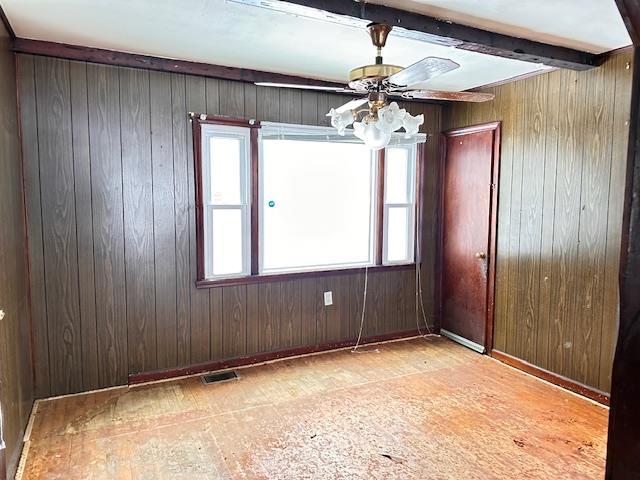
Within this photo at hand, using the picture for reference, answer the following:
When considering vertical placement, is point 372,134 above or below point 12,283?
Result: above

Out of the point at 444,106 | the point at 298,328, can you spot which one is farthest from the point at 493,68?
the point at 298,328

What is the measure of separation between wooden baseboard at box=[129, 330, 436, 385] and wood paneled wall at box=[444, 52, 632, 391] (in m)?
1.04

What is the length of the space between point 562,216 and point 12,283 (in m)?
3.61

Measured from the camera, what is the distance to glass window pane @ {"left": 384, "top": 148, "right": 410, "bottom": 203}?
433 centimetres

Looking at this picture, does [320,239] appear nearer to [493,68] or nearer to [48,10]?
[493,68]

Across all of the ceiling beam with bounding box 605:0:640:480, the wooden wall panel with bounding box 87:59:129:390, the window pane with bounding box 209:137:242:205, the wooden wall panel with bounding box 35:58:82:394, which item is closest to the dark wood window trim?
the window pane with bounding box 209:137:242:205

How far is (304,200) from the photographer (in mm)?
3934

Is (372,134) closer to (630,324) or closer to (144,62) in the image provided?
(144,62)

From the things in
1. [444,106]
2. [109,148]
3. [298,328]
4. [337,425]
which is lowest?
[337,425]

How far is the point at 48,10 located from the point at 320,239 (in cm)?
251

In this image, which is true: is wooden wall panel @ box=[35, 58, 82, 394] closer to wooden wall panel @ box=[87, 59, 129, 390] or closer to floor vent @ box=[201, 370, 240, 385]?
wooden wall panel @ box=[87, 59, 129, 390]

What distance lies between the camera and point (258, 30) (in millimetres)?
2688

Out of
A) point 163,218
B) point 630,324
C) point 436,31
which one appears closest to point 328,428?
point 163,218

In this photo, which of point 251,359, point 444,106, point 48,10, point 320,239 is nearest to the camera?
point 48,10
